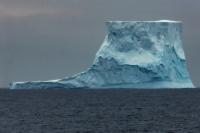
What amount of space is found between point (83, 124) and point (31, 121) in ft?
12.4

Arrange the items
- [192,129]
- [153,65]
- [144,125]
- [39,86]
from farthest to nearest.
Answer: [39,86] → [153,65] → [144,125] → [192,129]

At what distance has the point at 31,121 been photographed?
38312mm

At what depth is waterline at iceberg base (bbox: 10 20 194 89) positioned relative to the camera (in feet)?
236

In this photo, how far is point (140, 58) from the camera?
238ft

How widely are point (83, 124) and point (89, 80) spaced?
3766 cm

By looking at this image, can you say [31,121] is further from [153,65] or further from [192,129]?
[153,65]

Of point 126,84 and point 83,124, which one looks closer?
point 83,124

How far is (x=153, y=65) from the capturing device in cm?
7188

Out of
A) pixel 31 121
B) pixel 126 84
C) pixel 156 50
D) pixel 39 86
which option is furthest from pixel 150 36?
pixel 31 121

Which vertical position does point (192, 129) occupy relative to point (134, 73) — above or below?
above

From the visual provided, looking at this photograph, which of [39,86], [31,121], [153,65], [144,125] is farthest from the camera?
[39,86]

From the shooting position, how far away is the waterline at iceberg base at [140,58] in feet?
236

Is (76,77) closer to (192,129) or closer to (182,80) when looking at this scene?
(182,80)

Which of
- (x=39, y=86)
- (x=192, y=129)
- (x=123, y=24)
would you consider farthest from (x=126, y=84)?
(x=192, y=129)
